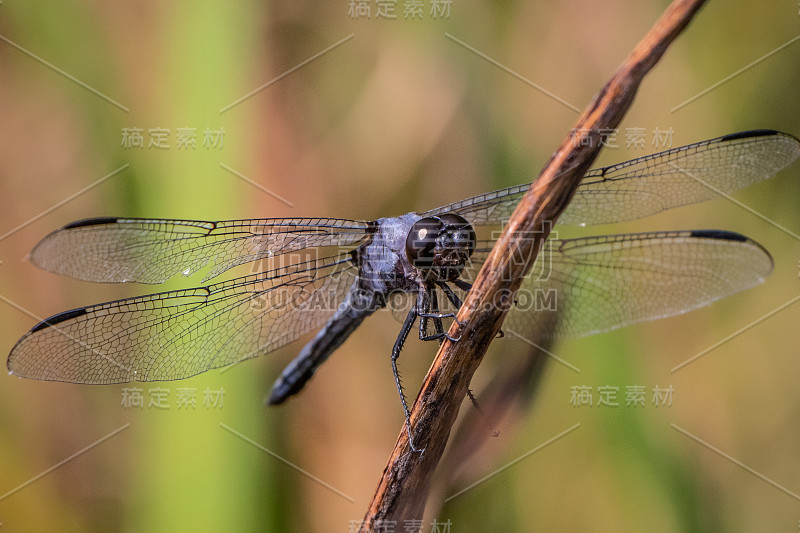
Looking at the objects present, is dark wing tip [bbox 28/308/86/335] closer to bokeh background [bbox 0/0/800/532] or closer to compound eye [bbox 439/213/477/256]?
bokeh background [bbox 0/0/800/532]

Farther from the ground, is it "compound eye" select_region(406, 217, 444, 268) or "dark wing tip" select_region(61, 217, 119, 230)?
"compound eye" select_region(406, 217, 444, 268)

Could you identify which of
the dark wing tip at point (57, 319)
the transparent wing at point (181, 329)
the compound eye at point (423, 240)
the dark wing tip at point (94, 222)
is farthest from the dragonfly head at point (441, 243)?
the dark wing tip at point (57, 319)

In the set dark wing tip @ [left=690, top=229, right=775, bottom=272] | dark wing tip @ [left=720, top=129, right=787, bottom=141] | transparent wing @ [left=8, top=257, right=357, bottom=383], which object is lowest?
transparent wing @ [left=8, top=257, right=357, bottom=383]

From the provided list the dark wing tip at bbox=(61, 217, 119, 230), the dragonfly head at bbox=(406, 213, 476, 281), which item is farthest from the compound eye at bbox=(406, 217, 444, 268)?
the dark wing tip at bbox=(61, 217, 119, 230)

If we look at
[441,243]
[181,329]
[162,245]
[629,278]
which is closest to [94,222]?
[162,245]

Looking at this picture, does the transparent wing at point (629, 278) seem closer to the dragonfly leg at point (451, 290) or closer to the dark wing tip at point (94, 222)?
the dragonfly leg at point (451, 290)

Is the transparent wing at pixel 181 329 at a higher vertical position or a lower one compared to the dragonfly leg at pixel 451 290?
lower

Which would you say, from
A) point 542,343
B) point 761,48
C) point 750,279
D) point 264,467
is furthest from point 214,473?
point 761,48

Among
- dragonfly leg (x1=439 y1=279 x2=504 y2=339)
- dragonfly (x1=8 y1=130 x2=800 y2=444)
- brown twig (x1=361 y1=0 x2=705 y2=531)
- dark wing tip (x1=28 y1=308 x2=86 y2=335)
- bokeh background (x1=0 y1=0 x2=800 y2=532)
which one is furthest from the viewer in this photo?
dragonfly leg (x1=439 y1=279 x2=504 y2=339)
